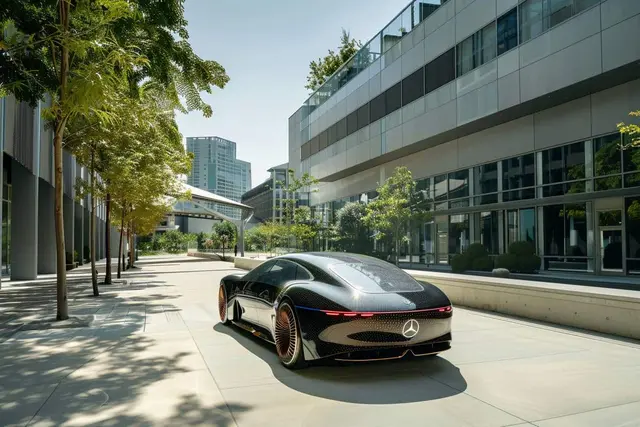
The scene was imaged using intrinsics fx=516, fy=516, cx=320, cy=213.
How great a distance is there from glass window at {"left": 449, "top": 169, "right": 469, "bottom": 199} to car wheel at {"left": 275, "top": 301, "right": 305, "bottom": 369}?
1970 cm

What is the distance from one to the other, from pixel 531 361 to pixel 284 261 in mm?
3360

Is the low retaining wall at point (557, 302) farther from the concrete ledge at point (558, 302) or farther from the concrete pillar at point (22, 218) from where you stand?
the concrete pillar at point (22, 218)

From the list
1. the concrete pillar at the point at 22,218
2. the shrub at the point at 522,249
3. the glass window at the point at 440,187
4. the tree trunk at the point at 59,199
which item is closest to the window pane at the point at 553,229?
the shrub at the point at 522,249

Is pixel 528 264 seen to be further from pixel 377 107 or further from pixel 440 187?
pixel 377 107

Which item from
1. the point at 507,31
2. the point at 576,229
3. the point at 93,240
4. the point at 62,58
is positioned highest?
the point at 507,31

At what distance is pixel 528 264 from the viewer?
19344mm

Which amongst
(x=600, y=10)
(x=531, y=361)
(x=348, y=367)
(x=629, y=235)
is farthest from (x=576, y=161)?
(x=348, y=367)

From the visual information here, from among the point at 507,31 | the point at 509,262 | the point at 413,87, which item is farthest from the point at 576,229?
the point at 413,87

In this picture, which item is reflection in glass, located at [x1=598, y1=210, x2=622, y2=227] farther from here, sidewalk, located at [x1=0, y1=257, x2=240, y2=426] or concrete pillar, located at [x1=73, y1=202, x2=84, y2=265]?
concrete pillar, located at [x1=73, y1=202, x2=84, y2=265]

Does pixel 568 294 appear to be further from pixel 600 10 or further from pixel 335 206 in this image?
pixel 335 206

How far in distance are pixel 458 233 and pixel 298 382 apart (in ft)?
69.9

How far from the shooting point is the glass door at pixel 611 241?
58.5ft

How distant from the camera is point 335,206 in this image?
3850 centimetres

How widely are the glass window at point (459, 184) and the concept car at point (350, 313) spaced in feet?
61.5
